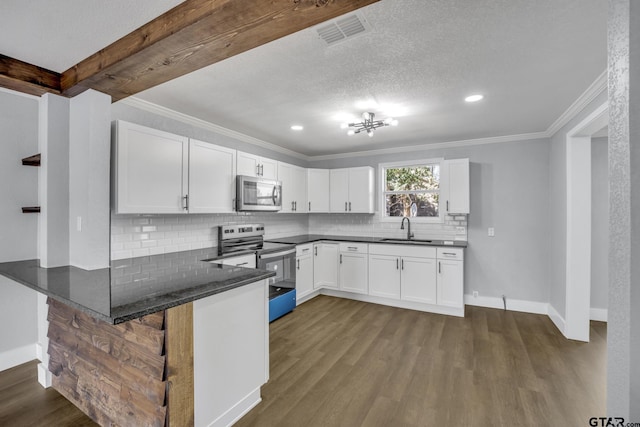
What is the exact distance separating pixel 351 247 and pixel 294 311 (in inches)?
51.1

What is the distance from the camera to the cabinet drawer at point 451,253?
3.74m

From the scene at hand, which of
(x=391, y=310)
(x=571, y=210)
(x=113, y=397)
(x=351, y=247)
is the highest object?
(x=571, y=210)

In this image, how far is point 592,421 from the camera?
6.13 ft

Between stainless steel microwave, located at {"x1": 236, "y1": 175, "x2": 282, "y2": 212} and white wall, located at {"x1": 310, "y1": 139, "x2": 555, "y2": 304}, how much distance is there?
8.93ft

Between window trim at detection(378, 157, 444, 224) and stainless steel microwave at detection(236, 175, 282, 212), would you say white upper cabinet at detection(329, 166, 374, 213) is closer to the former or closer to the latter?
window trim at detection(378, 157, 444, 224)

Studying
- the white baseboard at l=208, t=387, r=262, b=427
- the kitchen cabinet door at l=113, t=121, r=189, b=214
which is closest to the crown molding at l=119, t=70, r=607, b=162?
the kitchen cabinet door at l=113, t=121, r=189, b=214

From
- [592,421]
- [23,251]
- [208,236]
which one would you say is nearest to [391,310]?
[592,421]

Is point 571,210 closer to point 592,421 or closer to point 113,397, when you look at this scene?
point 592,421

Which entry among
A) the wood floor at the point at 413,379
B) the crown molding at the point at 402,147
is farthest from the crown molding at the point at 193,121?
the wood floor at the point at 413,379

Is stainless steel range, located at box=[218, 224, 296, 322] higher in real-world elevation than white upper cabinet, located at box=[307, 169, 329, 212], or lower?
lower

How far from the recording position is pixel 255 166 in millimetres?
3816

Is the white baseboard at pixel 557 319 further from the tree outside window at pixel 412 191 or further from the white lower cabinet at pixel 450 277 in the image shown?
the tree outside window at pixel 412 191

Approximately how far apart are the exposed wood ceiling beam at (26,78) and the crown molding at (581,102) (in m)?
4.27

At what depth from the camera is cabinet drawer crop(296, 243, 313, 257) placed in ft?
13.4
